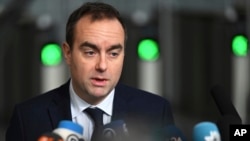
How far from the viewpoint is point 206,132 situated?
3.06 ft

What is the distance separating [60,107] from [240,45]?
10.4ft

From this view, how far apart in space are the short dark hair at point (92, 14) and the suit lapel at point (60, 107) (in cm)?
11

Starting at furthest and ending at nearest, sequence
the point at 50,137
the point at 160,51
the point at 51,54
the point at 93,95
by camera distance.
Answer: the point at 160,51, the point at 51,54, the point at 93,95, the point at 50,137

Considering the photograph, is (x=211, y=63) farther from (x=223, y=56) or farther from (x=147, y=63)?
(x=147, y=63)

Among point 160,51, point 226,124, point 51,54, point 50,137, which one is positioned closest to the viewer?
point 50,137

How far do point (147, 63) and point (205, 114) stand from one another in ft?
1.75

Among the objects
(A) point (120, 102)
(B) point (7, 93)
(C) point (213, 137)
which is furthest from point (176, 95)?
(C) point (213, 137)

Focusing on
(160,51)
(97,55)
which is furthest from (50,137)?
(160,51)

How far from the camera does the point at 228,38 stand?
4262 mm

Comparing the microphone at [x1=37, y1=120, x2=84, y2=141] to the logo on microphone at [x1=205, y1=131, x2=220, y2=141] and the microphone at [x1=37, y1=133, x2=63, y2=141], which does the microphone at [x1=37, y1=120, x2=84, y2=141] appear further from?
the logo on microphone at [x1=205, y1=131, x2=220, y2=141]

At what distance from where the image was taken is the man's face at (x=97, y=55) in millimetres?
1080

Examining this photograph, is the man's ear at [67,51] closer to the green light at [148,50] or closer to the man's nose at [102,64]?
the man's nose at [102,64]

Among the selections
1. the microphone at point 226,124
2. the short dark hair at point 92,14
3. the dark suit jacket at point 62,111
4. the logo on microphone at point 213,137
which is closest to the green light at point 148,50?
the dark suit jacket at point 62,111

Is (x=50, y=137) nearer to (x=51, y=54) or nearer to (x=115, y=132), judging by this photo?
(x=115, y=132)
